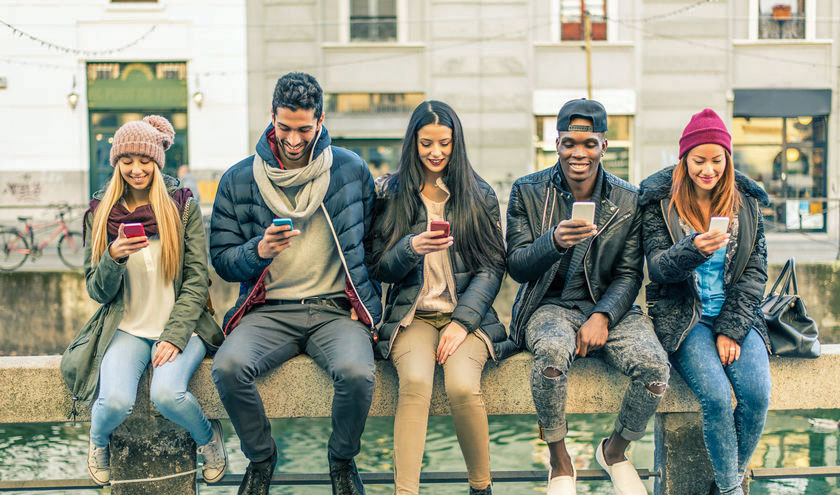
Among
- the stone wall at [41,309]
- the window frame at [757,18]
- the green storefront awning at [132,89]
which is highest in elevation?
the window frame at [757,18]

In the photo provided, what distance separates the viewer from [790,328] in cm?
364

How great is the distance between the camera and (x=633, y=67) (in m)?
17.0

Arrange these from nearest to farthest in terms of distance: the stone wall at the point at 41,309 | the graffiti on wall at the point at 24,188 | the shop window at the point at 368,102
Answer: the stone wall at the point at 41,309
the shop window at the point at 368,102
the graffiti on wall at the point at 24,188

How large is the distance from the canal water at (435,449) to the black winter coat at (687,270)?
223 centimetres

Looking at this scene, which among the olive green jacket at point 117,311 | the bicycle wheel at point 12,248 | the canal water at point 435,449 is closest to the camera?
the olive green jacket at point 117,311

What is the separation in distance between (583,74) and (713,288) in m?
13.9

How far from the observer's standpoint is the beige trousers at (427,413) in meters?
3.24

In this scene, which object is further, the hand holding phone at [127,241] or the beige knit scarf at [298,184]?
the beige knit scarf at [298,184]

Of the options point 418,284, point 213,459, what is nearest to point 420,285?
point 418,284

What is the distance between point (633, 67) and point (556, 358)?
1477 centimetres

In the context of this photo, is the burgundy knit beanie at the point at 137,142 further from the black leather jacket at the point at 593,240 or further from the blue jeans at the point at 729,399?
the blue jeans at the point at 729,399

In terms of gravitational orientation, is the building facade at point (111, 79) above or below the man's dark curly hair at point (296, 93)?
above

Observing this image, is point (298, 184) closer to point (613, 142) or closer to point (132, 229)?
point (132, 229)

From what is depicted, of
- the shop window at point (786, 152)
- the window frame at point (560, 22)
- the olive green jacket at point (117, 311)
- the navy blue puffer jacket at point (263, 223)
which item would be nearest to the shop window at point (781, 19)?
the shop window at point (786, 152)
